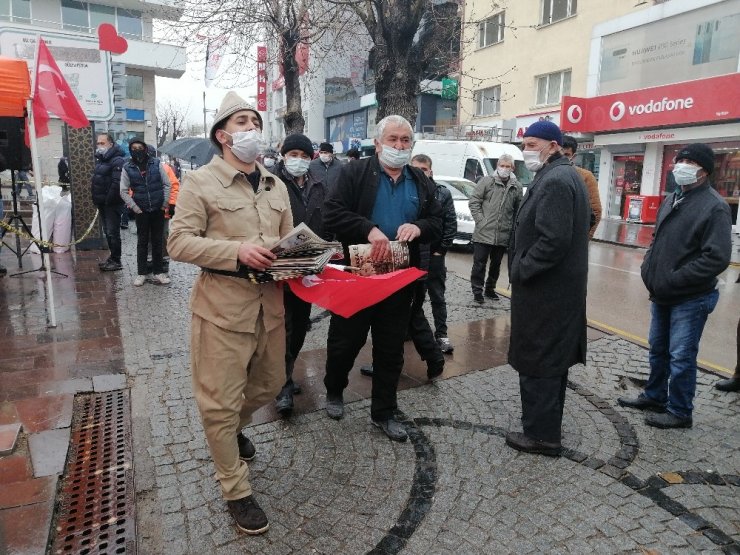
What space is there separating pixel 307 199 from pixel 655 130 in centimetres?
1771

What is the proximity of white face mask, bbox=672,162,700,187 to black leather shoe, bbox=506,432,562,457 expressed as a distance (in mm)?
2050

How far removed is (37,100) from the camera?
6434mm

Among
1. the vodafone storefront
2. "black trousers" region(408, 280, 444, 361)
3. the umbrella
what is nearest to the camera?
"black trousers" region(408, 280, 444, 361)

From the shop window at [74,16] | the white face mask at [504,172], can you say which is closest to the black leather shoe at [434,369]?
the white face mask at [504,172]

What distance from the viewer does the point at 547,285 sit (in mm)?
3475

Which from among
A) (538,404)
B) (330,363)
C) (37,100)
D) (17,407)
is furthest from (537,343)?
(37,100)

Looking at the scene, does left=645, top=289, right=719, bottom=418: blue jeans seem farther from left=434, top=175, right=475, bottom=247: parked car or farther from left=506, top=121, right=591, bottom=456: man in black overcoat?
left=434, top=175, right=475, bottom=247: parked car

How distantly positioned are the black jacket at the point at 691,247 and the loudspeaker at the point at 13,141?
315 inches

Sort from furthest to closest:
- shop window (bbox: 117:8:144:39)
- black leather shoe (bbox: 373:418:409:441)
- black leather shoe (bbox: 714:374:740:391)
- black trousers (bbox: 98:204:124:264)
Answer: shop window (bbox: 117:8:144:39), black trousers (bbox: 98:204:124:264), black leather shoe (bbox: 714:374:740:391), black leather shoe (bbox: 373:418:409:441)

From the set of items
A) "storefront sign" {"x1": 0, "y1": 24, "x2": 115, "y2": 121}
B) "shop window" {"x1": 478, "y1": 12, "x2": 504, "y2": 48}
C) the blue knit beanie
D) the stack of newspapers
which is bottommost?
the stack of newspapers

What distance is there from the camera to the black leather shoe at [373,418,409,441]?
370 cm

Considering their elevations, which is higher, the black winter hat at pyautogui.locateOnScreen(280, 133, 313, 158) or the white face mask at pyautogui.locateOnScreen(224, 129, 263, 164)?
the black winter hat at pyautogui.locateOnScreen(280, 133, 313, 158)

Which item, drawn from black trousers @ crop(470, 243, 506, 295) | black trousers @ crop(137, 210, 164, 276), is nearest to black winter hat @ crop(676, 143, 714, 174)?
black trousers @ crop(470, 243, 506, 295)

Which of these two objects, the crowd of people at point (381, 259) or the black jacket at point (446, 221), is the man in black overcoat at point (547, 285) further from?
the black jacket at point (446, 221)
